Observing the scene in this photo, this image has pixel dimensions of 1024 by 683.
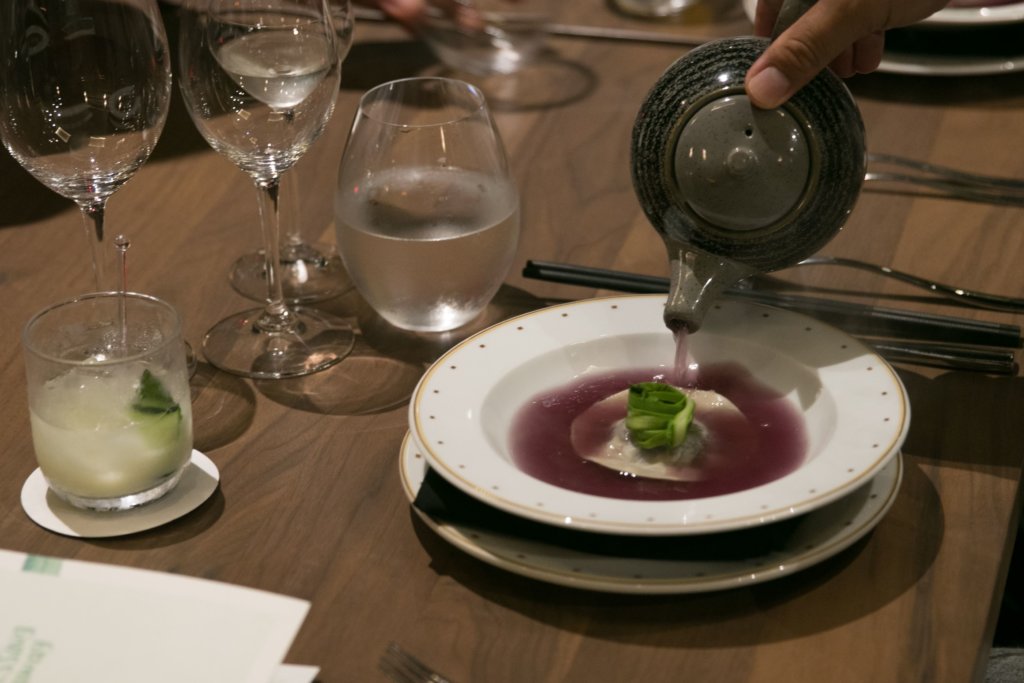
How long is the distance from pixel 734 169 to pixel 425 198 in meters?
0.27

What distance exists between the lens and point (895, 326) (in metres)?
1.08

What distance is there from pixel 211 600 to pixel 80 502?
8.3 inches

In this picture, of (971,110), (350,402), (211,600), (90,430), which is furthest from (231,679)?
(971,110)

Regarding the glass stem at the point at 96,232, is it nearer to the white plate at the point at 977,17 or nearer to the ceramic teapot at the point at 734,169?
the ceramic teapot at the point at 734,169

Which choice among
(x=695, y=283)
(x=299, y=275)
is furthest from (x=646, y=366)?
(x=299, y=275)

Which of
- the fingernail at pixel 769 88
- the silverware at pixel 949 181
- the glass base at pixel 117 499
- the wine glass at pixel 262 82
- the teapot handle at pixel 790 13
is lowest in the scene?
the glass base at pixel 117 499

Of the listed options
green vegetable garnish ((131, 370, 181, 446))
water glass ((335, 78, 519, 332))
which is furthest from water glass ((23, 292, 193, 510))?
water glass ((335, 78, 519, 332))

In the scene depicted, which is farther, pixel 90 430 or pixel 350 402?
pixel 350 402

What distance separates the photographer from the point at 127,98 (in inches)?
36.6

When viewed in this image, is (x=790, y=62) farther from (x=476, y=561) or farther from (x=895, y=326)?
(x=476, y=561)

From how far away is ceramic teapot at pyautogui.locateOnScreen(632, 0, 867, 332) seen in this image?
906 millimetres

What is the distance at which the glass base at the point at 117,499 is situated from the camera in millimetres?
854

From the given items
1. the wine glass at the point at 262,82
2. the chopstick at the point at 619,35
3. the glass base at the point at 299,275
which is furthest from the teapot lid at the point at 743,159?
the chopstick at the point at 619,35

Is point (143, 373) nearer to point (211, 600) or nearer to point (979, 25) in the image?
point (211, 600)
